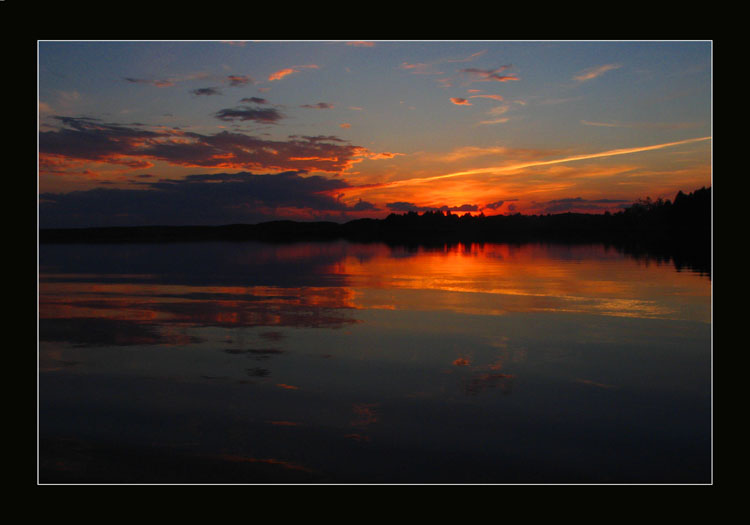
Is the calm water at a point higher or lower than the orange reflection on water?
lower

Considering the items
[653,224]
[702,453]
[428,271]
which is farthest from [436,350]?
[653,224]

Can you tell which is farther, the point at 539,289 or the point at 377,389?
the point at 539,289

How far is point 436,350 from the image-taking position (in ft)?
34.7

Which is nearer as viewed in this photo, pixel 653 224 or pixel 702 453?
pixel 702 453

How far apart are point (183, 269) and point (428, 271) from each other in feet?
35.3

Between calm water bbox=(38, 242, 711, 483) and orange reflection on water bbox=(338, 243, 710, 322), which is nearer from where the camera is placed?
calm water bbox=(38, 242, 711, 483)

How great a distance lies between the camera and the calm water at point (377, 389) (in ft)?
20.9

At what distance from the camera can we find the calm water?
6.38 meters

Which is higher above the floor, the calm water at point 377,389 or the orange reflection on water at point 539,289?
the orange reflection on water at point 539,289

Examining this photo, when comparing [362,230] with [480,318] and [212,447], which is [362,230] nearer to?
[480,318]

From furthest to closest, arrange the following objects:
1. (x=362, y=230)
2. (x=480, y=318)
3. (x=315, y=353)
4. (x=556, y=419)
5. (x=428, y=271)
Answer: (x=362, y=230) → (x=428, y=271) → (x=480, y=318) → (x=315, y=353) → (x=556, y=419)

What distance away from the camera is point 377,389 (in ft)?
27.8

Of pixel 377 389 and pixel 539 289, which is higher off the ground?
pixel 539 289

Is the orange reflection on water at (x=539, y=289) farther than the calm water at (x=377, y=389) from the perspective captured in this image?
Yes
